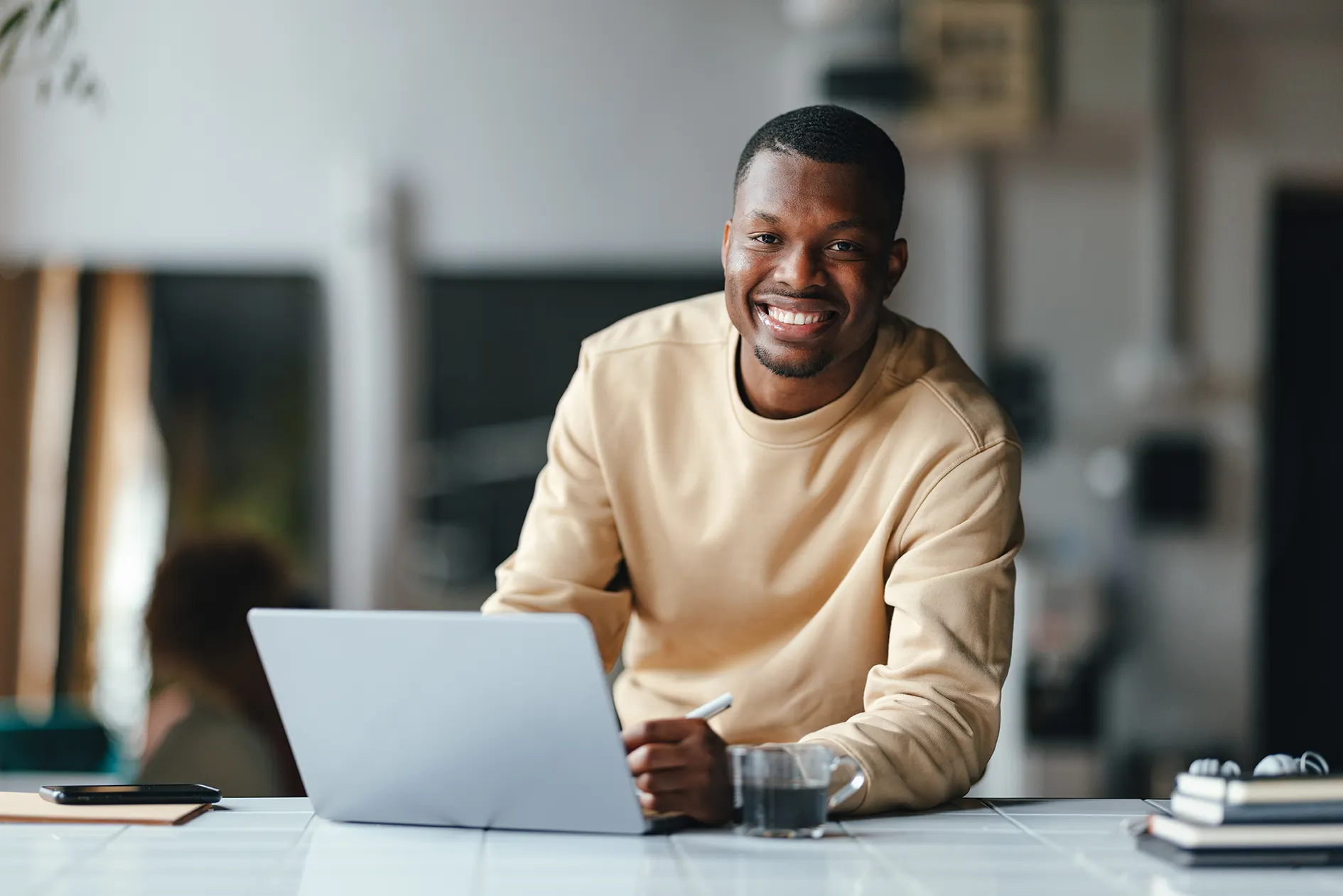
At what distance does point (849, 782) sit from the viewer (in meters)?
1.37

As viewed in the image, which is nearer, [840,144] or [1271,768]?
[1271,768]

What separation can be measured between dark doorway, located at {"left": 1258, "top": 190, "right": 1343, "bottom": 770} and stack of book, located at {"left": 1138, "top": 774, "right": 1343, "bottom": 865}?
3.47m

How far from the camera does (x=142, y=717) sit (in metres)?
4.03

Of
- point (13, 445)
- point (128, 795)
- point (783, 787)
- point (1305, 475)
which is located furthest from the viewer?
point (1305, 475)

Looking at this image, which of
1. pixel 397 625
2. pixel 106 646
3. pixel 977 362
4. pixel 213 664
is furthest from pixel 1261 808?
pixel 106 646

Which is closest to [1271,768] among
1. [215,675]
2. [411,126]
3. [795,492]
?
[795,492]

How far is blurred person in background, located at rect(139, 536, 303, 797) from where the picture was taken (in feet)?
8.35

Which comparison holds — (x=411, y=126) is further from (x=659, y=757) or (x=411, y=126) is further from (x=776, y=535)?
(x=659, y=757)

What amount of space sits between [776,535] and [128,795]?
751 millimetres

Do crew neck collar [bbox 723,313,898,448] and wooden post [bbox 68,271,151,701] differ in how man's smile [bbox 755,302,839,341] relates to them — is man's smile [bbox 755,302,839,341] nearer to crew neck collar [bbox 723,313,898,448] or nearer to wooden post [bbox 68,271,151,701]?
crew neck collar [bbox 723,313,898,448]

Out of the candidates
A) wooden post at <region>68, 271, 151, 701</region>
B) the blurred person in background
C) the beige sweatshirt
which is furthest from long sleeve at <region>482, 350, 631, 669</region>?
wooden post at <region>68, 271, 151, 701</region>

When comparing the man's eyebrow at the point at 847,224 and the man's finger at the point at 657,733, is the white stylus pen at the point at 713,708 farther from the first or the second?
the man's eyebrow at the point at 847,224

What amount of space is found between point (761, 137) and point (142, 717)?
2972 mm

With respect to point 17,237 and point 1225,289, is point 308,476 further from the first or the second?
point 1225,289
